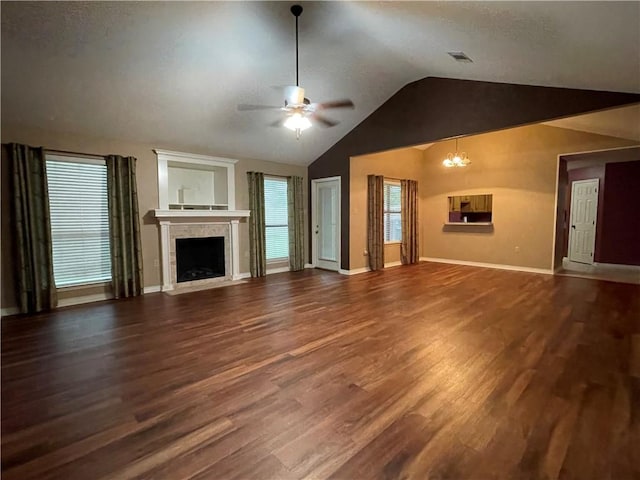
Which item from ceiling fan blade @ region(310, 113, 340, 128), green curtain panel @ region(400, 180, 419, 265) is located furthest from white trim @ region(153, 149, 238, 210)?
green curtain panel @ region(400, 180, 419, 265)

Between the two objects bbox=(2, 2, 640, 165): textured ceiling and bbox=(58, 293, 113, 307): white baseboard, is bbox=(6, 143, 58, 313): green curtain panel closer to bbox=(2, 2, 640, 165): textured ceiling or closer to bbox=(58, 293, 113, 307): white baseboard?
bbox=(58, 293, 113, 307): white baseboard

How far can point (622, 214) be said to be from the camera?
7031 mm

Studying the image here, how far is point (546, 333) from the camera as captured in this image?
3.33m

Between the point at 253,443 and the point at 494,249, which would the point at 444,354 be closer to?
the point at 253,443

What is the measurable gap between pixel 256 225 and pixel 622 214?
318 inches

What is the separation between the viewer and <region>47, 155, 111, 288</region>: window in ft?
14.7

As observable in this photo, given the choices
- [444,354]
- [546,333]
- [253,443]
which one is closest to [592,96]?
[546,333]

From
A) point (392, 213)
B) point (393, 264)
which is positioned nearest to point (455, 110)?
point (392, 213)

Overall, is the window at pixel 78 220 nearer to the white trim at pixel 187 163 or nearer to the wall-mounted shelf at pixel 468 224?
the white trim at pixel 187 163

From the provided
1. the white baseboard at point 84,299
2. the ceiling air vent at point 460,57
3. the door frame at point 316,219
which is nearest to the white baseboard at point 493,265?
the door frame at point 316,219

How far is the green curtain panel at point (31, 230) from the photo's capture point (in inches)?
160

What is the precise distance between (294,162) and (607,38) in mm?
5555

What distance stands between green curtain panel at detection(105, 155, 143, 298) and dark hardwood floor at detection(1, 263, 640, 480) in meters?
0.76

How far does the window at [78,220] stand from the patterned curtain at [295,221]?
3465 mm
